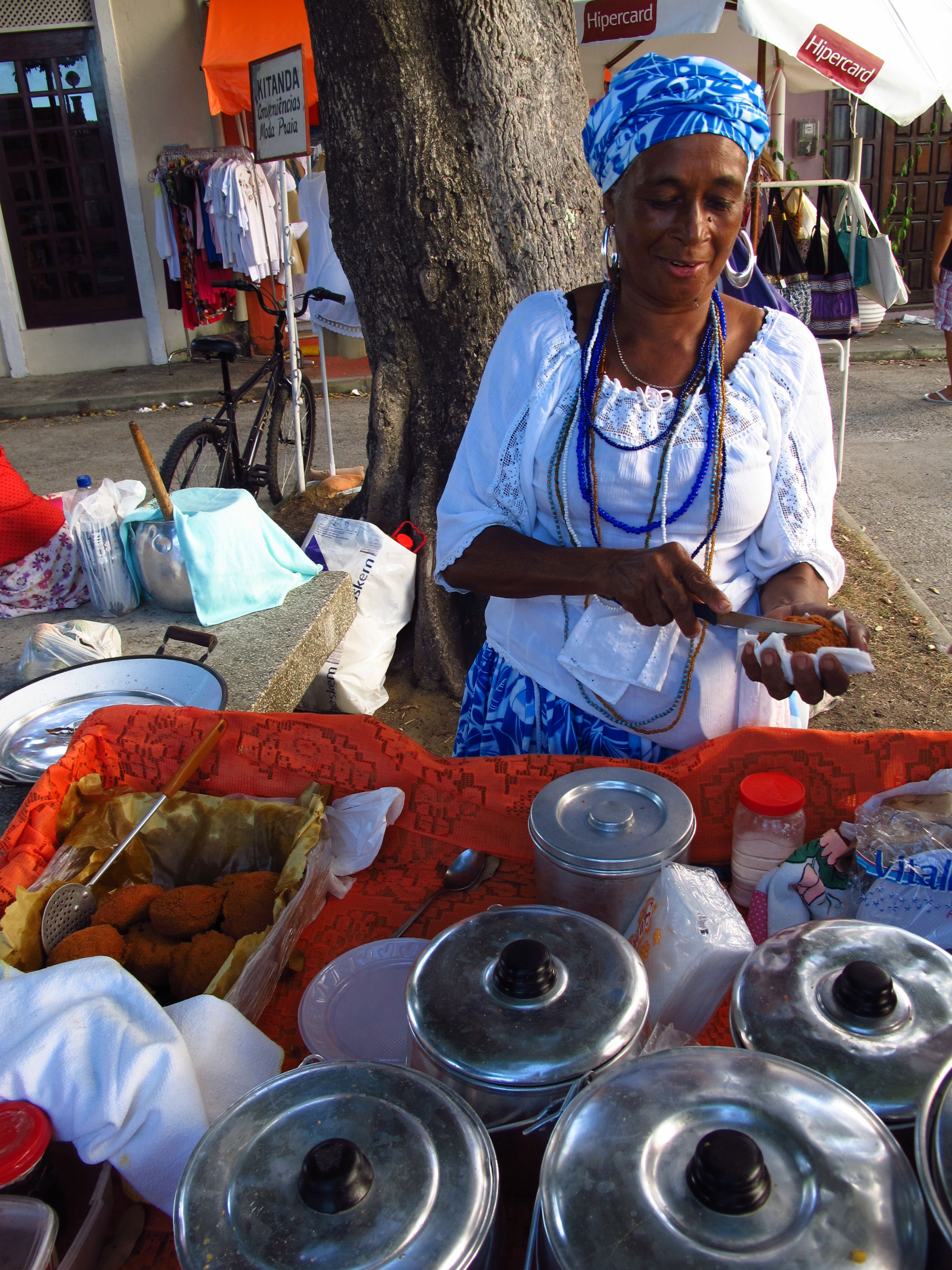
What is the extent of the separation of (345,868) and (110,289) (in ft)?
36.4

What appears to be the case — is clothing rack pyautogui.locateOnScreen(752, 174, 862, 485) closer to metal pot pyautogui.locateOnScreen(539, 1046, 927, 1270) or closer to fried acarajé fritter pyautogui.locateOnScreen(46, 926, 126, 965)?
fried acarajé fritter pyautogui.locateOnScreen(46, 926, 126, 965)

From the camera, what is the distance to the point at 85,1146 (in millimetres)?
1016

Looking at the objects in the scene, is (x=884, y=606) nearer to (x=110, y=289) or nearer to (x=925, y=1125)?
(x=925, y=1125)

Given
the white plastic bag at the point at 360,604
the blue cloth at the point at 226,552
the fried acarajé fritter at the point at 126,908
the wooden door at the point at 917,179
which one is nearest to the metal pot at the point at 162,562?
the blue cloth at the point at 226,552

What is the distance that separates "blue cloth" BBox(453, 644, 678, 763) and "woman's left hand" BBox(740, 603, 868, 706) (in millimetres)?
319

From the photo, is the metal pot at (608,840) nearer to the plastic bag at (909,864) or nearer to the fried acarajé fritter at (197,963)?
the plastic bag at (909,864)

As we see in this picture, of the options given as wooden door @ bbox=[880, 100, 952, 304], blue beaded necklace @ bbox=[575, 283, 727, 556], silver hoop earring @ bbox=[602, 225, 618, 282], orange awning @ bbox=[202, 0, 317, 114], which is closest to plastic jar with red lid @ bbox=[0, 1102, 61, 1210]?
blue beaded necklace @ bbox=[575, 283, 727, 556]

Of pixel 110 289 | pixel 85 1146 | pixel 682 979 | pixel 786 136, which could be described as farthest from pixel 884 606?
pixel 110 289

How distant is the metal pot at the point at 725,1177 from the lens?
0.66 m

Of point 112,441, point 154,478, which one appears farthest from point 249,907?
point 112,441

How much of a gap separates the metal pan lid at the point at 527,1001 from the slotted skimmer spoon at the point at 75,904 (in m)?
0.71

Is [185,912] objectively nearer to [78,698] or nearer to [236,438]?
[78,698]

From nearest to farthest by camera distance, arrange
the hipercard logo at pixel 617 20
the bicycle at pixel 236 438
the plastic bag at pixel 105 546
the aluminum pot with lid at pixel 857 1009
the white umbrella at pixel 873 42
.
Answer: the aluminum pot with lid at pixel 857 1009 < the plastic bag at pixel 105 546 < the white umbrella at pixel 873 42 < the bicycle at pixel 236 438 < the hipercard logo at pixel 617 20

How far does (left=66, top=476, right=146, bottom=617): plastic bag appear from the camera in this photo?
3.17m
